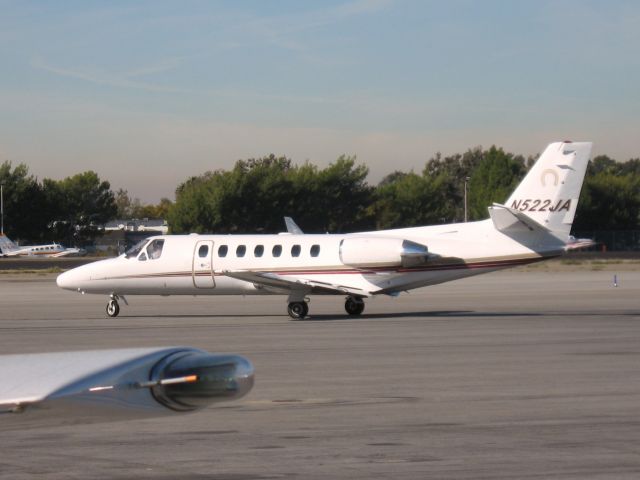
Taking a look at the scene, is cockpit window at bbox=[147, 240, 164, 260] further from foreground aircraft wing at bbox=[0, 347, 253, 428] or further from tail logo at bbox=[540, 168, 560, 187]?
foreground aircraft wing at bbox=[0, 347, 253, 428]

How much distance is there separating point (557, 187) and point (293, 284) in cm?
694

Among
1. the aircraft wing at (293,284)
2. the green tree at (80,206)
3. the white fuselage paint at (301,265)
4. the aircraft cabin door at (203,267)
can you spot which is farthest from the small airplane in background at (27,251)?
the aircraft wing at (293,284)

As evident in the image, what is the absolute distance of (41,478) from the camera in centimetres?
812

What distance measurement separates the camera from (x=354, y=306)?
92.6 feet

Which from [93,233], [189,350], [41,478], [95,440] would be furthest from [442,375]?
[93,233]

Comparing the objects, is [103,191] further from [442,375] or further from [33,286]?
[442,375]

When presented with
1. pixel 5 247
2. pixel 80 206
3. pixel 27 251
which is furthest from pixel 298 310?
pixel 80 206

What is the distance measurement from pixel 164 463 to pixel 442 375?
22.2 feet

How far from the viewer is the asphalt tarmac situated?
859 centimetres

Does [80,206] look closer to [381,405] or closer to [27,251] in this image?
[27,251]

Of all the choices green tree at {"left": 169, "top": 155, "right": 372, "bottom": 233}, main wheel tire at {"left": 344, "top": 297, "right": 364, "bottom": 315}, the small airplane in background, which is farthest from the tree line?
main wheel tire at {"left": 344, "top": 297, "right": 364, "bottom": 315}

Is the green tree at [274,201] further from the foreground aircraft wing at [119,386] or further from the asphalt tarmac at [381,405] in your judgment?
the foreground aircraft wing at [119,386]

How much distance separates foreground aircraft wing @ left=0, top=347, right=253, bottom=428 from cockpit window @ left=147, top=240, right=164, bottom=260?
2536 centimetres

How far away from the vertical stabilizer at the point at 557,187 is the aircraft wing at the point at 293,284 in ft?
15.4
